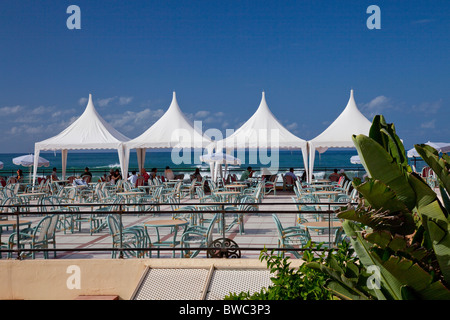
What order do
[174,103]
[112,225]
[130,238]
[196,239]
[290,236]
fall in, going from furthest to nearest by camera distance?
1. [174,103]
2. [196,239]
3. [130,238]
4. [112,225]
5. [290,236]

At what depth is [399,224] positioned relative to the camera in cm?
257

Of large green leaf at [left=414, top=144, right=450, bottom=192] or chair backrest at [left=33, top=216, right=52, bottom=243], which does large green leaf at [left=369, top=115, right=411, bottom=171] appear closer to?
large green leaf at [left=414, top=144, right=450, bottom=192]

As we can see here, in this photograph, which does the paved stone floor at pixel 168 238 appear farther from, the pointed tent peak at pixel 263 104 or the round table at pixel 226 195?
the pointed tent peak at pixel 263 104

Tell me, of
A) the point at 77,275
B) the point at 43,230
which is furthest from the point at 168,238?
the point at 77,275

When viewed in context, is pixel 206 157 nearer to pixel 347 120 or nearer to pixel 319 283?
pixel 347 120

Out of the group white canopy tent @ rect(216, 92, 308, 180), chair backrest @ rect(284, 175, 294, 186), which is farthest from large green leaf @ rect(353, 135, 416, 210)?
chair backrest @ rect(284, 175, 294, 186)

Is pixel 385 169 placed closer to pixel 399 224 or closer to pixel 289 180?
pixel 399 224

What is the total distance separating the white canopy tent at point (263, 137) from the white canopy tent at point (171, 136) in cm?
104

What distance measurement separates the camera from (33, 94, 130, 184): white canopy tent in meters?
18.3

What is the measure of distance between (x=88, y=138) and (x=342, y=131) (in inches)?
430

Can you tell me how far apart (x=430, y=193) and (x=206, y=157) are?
15.4 meters

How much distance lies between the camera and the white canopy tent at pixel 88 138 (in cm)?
1834

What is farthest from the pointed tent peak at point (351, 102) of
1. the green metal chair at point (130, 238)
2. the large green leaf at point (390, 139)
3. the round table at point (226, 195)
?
the large green leaf at point (390, 139)

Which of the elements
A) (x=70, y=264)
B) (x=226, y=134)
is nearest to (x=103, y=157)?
(x=226, y=134)
